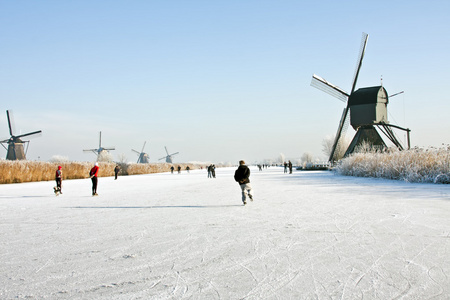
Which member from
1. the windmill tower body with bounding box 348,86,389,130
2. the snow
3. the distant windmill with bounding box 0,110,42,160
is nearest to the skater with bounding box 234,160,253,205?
the snow

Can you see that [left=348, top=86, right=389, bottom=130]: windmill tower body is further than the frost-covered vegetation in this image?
Yes

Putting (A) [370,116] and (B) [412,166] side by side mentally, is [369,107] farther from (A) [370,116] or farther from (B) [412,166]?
(B) [412,166]

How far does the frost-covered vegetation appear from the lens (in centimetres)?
1556

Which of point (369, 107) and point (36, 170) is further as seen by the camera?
point (369, 107)

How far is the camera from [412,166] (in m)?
17.3

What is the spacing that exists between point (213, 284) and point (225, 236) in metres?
2.04

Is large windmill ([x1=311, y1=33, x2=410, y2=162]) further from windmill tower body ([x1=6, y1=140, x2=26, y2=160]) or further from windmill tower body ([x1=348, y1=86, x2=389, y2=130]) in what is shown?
windmill tower body ([x1=6, y1=140, x2=26, y2=160])

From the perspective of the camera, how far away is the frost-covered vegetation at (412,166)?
15.6 metres

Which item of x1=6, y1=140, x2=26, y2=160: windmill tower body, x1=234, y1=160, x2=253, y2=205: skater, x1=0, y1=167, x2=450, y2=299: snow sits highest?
x1=6, y1=140, x2=26, y2=160: windmill tower body

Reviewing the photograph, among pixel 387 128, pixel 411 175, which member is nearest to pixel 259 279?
pixel 411 175

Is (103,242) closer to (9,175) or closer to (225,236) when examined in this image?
Result: (225,236)

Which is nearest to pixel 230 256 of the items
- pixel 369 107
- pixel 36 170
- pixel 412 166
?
pixel 412 166

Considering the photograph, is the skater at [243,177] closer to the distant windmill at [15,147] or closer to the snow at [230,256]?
the snow at [230,256]

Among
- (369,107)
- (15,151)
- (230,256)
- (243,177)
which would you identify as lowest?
(230,256)
